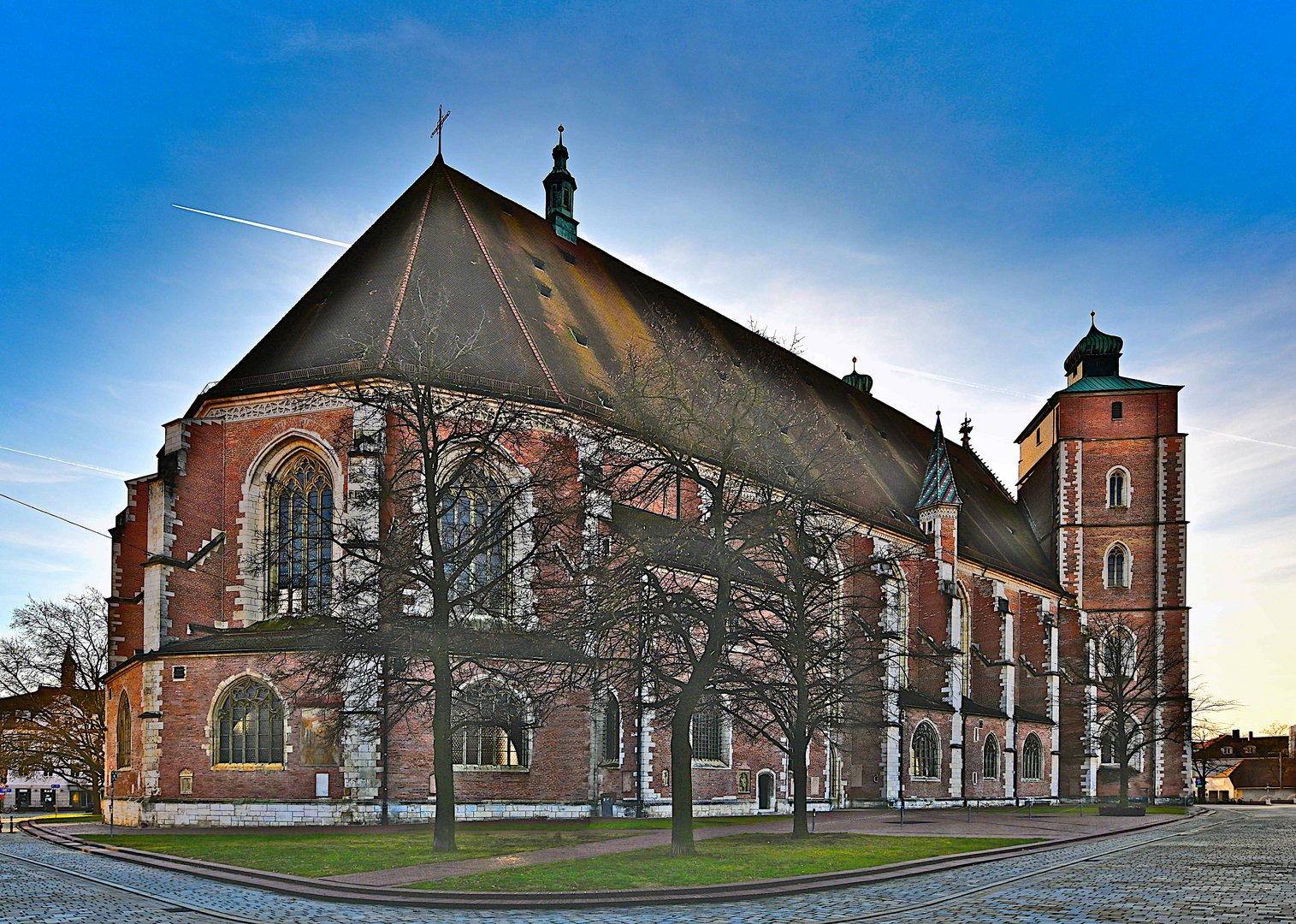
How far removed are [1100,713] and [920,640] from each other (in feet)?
73.5

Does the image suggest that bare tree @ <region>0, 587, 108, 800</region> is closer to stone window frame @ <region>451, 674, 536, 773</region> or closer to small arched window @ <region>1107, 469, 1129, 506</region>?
stone window frame @ <region>451, 674, 536, 773</region>

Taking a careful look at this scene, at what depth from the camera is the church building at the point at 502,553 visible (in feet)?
101

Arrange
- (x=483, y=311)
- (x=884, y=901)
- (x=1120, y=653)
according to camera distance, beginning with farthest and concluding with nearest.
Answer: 1. (x=1120, y=653)
2. (x=483, y=311)
3. (x=884, y=901)

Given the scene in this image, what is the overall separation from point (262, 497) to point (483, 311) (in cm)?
877

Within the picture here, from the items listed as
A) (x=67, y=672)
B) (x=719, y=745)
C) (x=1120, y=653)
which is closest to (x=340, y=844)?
(x=719, y=745)

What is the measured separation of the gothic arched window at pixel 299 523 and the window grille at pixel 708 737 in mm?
12966

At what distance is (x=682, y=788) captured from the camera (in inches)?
909

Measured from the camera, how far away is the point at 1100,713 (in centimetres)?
6606

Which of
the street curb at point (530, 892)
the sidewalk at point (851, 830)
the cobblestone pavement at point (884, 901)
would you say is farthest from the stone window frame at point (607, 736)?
the cobblestone pavement at point (884, 901)

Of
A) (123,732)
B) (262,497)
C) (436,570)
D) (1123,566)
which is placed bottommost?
(123,732)

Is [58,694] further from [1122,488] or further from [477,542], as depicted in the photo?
[1122,488]

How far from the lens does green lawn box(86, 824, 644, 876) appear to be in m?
21.5

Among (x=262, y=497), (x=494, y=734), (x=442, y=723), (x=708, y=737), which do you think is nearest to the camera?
(x=442, y=723)

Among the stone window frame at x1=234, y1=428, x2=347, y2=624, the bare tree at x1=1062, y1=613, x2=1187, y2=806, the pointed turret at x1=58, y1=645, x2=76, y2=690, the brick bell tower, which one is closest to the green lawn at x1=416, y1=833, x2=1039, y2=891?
the stone window frame at x1=234, y1=428, x2=347, y2=624
